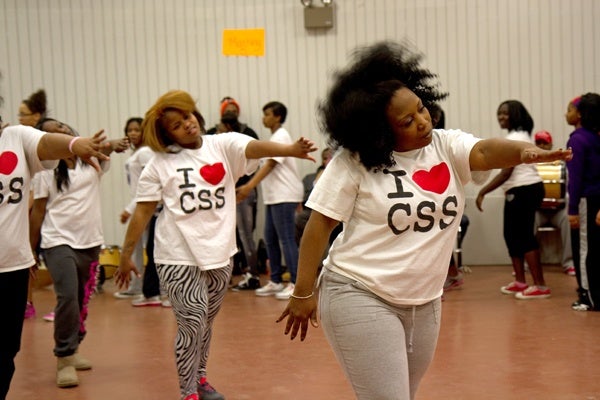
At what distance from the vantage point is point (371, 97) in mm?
2873

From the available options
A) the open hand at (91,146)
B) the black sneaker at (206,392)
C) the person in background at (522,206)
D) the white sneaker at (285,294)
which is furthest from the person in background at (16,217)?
the person in background at (522,206)

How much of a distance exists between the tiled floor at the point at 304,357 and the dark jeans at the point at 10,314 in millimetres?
1122

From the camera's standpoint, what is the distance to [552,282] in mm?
8281

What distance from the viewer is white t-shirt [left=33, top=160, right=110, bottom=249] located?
5215 millimetres

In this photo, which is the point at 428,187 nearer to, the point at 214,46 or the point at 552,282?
the point at 552,282

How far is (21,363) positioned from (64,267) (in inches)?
38.3

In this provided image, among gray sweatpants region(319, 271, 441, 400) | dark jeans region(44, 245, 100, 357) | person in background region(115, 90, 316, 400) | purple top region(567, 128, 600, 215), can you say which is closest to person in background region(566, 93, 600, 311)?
purple top region(567, 128, 600, 215)

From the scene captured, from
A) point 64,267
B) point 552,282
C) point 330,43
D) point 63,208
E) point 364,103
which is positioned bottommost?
point 552,282

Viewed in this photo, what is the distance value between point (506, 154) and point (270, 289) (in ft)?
18.2

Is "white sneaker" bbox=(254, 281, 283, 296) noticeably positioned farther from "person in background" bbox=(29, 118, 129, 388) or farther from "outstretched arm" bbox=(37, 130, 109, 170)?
"outstretched arm" bbox=(37, 130, 109, 170)

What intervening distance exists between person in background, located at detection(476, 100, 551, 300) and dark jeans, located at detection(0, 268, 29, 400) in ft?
15.5

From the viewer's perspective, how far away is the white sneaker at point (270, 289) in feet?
26.6

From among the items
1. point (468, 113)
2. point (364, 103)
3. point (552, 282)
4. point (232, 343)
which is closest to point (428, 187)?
point (364, 103)

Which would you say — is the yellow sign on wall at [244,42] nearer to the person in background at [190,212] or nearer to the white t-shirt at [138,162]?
the white t-shirt at [138,162]
